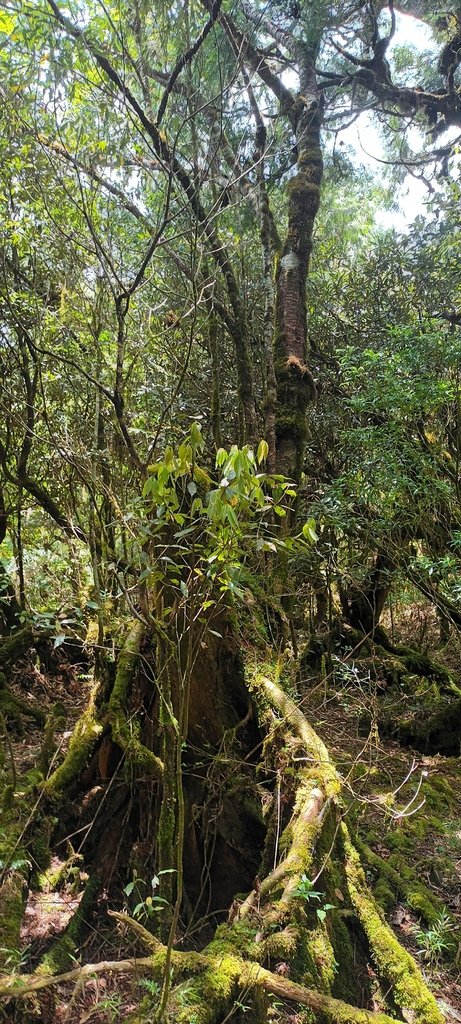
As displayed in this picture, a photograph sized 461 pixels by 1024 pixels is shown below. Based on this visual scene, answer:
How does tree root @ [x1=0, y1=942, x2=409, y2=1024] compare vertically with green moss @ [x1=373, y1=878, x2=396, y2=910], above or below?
above

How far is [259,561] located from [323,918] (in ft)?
8.34

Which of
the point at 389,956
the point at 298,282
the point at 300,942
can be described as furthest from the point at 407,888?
the point at 298,282

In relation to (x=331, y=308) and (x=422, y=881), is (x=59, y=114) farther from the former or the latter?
(x=422, y=881)

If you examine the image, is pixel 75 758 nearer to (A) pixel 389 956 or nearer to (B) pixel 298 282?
(A) pixel 389 956

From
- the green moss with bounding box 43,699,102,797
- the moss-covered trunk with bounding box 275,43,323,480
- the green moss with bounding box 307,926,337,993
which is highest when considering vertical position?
the moss-covered trunk with bounding box 275,43,323,480

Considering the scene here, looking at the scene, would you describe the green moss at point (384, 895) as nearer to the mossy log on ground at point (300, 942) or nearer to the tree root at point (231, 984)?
the mossy log on ground at point (300, 942)

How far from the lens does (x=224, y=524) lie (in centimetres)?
223

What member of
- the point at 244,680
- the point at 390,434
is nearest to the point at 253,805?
the point at 244,680

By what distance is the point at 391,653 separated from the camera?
7484 mm

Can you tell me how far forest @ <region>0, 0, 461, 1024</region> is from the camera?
7.83 ft

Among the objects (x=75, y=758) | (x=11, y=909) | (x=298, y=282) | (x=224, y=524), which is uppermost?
(x=298, y=282)

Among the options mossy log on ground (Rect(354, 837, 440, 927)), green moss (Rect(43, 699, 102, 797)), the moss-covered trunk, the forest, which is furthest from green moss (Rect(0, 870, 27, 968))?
the moss-covered trunk

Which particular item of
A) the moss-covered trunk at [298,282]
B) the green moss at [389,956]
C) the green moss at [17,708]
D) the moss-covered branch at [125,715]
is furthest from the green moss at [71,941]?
the moss-covered trunk at [298,282]

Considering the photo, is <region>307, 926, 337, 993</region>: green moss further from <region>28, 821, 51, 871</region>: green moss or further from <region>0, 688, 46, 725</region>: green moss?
<region>0, 688, 46, 725</region>: green moss
